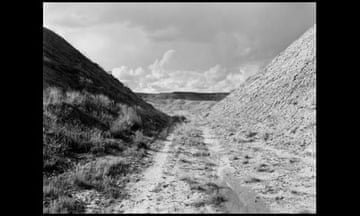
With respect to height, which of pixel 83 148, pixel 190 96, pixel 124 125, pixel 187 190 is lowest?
pixel 187 190

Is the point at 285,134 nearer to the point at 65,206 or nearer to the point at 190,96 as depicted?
the point at 65,206

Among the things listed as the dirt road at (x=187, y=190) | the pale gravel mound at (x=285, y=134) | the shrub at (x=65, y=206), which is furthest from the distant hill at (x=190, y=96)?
the shrub at (x=65, y=206)

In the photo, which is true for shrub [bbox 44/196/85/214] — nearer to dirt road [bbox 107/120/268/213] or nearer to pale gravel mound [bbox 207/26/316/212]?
dirt road [bbox 107/120/268/213]

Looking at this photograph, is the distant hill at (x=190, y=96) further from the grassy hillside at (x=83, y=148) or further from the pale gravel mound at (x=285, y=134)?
the grassy hillside at (x=83, y=148)

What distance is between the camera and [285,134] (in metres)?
13.6

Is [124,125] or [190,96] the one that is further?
[190,96]

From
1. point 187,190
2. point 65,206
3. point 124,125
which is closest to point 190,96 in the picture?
point 124,125

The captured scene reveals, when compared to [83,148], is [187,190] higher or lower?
lower

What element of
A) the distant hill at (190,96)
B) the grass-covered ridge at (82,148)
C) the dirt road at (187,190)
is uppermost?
the distant hill at (190,96)

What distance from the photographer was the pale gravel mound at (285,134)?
21.6 feet
